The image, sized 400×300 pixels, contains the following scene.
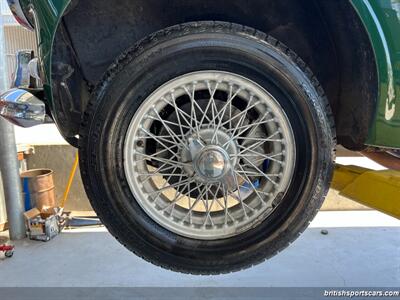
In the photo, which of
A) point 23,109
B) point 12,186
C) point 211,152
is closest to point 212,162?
point 211,152

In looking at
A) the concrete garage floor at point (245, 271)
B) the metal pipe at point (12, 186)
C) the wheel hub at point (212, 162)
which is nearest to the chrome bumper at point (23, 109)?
the wheel hub at point (212, 162)

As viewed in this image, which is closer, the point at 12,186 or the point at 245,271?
the point at 245,271

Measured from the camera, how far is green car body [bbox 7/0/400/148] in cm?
146

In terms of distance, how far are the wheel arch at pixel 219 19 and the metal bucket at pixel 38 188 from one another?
331 centimetres

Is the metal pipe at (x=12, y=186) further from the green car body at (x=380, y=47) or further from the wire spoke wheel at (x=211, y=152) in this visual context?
the wire spoke wheel at (x=211, y=152)

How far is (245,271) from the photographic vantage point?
12.3 feet

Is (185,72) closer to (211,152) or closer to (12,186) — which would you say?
(211,152)

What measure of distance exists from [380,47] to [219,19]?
635mm

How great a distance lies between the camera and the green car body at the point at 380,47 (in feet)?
4.78

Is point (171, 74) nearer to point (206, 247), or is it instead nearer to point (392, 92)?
point (206, 247)

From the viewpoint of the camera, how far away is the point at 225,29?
1.52 metres

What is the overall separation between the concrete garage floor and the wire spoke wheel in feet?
6.94
